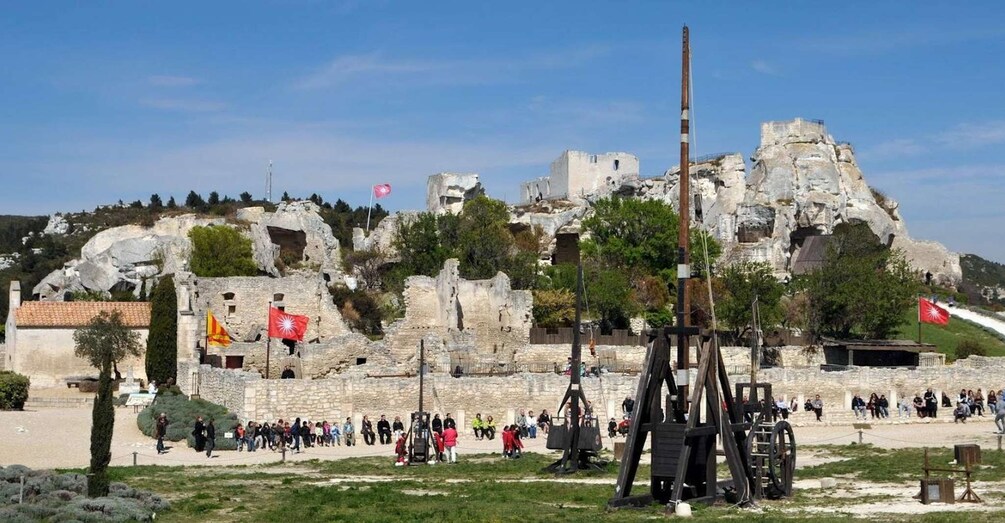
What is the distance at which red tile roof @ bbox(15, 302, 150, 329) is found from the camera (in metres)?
55.3

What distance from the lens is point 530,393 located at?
142 ft

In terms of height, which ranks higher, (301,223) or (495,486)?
(301,223)

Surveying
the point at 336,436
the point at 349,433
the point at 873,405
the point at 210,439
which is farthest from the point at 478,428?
the point at 873,405

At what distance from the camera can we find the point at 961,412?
42.6 m

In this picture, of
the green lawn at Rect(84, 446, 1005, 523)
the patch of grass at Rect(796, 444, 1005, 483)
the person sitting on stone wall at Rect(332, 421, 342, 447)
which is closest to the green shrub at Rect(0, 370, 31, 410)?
the person sitting on stone wall at Rect(332, 421, 342, 447)

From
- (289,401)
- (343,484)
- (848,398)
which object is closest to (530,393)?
(289,401)

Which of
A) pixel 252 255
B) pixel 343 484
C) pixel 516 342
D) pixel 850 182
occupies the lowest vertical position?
pixel 343 484

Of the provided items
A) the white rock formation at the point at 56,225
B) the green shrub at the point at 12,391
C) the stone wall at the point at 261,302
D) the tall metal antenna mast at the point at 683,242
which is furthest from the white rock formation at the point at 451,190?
the tall metal antenna mast at the point at 683,242

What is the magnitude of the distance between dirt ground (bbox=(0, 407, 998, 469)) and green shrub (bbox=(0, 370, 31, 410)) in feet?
5.40

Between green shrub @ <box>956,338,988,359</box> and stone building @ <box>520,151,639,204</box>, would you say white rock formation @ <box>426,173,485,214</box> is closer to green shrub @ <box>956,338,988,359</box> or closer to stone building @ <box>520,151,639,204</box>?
stone building @ <box>520,151,639,204</box>

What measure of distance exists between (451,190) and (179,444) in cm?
6310

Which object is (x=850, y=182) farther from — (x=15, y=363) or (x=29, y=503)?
(x=29, y=503)

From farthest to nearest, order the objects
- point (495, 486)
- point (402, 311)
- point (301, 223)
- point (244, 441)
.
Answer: point (301, 223)
point (402, 311)
point (244, 441)
point (495, 486)

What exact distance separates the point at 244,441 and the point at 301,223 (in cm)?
4794
